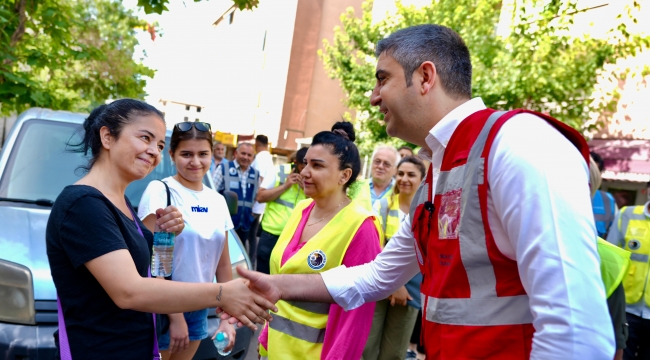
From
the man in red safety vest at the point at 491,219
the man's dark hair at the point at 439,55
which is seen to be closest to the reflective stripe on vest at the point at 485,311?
the man in red safety vest at the point at 491,219

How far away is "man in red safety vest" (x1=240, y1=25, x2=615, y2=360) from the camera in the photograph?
1.35 m

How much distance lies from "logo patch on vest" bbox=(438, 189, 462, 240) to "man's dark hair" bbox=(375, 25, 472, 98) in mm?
447

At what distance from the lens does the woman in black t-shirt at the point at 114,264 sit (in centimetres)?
209

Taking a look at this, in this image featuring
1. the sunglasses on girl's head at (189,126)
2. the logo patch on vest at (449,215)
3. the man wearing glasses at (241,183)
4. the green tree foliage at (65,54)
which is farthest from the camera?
the man wearing glasses at (241,183)

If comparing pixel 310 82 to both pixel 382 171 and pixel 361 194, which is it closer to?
pixel 382 171

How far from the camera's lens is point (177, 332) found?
10.5 ft

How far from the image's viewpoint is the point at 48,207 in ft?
13.8

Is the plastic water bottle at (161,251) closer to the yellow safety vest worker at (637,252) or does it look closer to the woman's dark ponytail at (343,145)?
the woman's dark ponytail at (343,145)

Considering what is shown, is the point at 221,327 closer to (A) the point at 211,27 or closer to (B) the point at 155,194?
(B) the point at 155,194

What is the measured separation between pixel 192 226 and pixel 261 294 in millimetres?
1091

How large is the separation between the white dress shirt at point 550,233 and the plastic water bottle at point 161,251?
75.9 inches

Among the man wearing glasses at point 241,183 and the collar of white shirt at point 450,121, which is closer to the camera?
the collar of white shirt at point 450,121

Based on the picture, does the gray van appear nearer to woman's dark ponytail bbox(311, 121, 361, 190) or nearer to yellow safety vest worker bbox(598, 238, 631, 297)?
woman's dark ponytail bbox(311, 121, 361, 190)

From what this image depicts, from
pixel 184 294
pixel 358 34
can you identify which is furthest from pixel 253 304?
pixel 358 34
